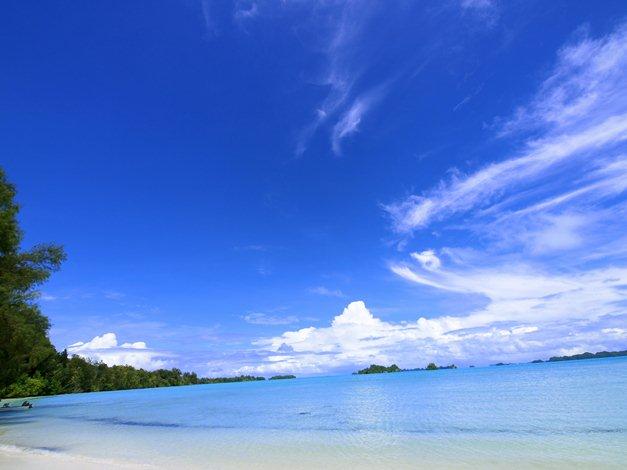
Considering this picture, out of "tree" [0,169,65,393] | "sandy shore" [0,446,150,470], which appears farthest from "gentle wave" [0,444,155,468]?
"tree" [0,169,65,393]

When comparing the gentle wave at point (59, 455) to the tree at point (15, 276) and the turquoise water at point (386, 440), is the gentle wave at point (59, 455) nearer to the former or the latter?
the turquoise water at point (386, 440)

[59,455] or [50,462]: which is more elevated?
[59,455]

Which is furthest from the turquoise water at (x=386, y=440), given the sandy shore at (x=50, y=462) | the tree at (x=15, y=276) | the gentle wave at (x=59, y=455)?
the tree at (x=15, y=276)

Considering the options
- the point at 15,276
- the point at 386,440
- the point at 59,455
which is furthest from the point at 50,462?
the point at 15,276

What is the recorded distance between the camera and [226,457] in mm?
13531

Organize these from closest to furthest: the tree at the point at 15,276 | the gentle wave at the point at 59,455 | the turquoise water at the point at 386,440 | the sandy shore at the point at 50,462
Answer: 1. the sandy shore at the point at 50,462
2. the turquoise water at the point at 386,440
3. the gentle wave at the point at 59,455
4. the tree at the point at 15,276

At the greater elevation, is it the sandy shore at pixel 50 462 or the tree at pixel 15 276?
the tree at pixel 15 276

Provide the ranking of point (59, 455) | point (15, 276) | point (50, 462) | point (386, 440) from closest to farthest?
point (50, 462), point (59, 455), point (386, 440), point (15, 276)

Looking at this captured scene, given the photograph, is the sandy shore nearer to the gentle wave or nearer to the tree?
the gentle wave

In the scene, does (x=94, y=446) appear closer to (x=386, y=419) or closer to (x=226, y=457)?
(x=226, y=457)

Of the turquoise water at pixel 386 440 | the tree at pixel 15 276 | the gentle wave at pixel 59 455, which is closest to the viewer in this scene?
the turquoise water at pixel 386 440

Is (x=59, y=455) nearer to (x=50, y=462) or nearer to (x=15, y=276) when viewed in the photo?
(x=50, y=462)

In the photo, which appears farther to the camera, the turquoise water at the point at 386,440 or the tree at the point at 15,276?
the tree at the point at 15,276

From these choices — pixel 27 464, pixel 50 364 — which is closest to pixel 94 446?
pixel 27 464
